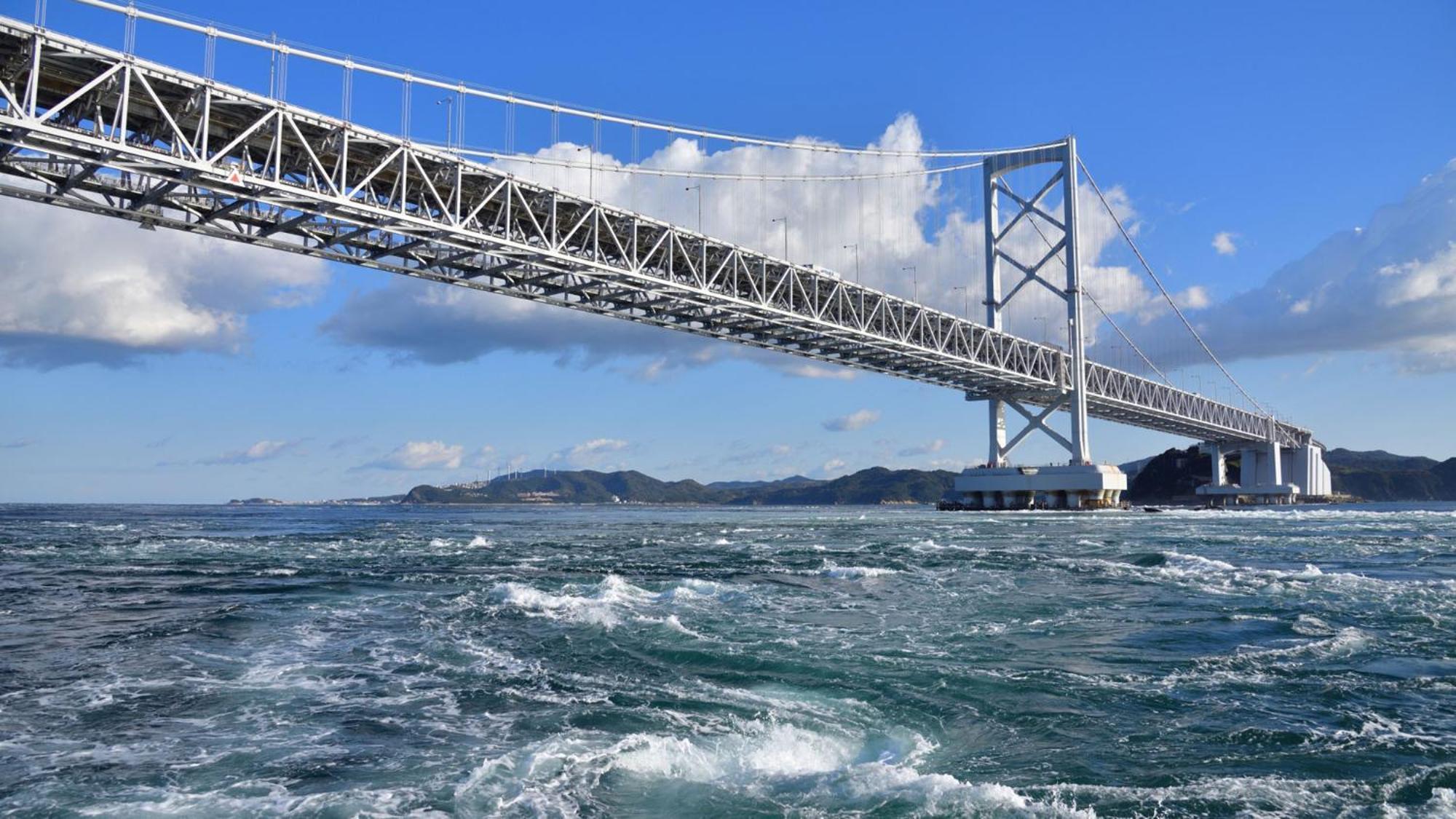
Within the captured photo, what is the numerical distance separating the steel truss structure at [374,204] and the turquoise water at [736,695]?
36.5ft

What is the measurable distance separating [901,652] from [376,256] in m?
28.9

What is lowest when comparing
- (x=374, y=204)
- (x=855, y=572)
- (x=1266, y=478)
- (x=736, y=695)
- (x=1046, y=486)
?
(x=736, y=695)

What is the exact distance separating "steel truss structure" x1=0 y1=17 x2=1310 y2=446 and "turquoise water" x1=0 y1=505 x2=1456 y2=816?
1114cm

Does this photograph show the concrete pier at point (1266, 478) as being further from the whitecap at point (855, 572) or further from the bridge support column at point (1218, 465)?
the whitecap at point (855, 572)

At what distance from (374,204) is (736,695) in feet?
86.5

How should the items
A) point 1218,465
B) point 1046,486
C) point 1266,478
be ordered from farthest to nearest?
point 1266,478
point 1218,465
point 1046,486

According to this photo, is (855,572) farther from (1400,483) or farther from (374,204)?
(1400,483)

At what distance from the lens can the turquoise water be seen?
6.71 m

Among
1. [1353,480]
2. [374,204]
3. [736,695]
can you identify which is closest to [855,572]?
[736,695]

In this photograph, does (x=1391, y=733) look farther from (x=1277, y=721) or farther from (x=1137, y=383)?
(x=1137, y=383)

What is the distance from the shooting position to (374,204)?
31.6 meters

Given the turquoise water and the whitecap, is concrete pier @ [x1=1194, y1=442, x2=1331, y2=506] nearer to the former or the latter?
the whitecap

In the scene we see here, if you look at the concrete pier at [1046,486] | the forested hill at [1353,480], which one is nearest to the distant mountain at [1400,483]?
the forested hill at [1353,480]

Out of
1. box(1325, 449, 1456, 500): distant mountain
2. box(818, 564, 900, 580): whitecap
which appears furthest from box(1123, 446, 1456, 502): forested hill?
box(818, 564, 900, 580): whitecap
